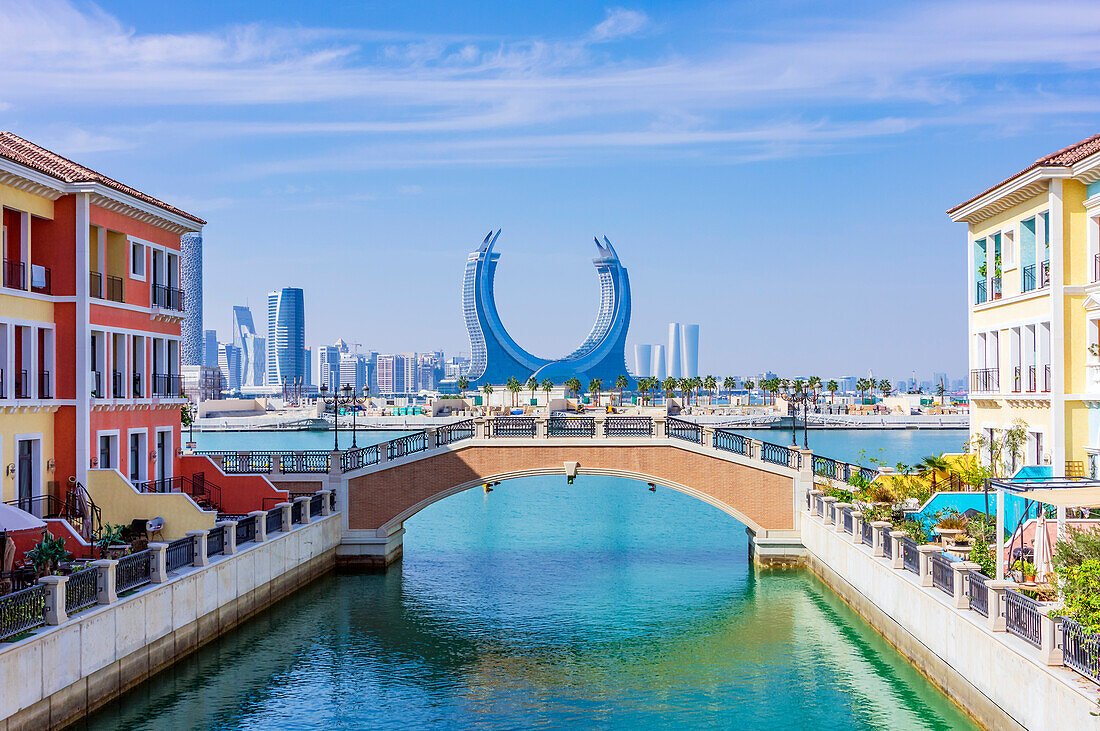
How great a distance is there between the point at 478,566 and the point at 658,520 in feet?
50.7

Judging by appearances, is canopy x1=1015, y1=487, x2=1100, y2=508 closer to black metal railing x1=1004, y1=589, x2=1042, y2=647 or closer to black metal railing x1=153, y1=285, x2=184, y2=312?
black metal railing x1=1004, y1=589, x2=1042, y2=647

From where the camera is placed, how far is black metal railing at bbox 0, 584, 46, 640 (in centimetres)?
1538

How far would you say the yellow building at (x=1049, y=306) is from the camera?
26078 mm

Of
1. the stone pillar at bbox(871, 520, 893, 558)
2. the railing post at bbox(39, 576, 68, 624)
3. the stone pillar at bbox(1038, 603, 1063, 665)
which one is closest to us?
the stone pillar at bbox(1038, 603, 1063, 665)

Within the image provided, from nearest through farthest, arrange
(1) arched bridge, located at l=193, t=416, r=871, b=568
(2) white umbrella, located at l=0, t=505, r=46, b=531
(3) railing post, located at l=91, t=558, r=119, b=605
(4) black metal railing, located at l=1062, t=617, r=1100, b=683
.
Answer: (4) black metal railing, located at l=1062, t=617, r=1100, b=683
(3) railing post, located at l=91, t=558, r=119, b=605
(2) white umbrella, located at l=0, t=505, r=46, b=531
(1) arched bridge, located at l=193, t=416, r=871, b=568

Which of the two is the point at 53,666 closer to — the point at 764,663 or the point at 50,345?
the point at 50,345

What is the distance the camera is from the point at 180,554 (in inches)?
875

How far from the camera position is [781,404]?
503ft

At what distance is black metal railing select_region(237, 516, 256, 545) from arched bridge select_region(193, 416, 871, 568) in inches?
256

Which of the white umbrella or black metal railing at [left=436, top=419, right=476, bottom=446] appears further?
black metal railing at [left=436, top=419, right=476, bottom=446]

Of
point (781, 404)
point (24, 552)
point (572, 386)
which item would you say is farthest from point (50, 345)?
point (781, 404)

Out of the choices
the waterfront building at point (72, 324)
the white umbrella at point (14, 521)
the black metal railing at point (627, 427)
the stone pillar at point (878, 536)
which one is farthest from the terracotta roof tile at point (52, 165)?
the stone pillar at point (878, 536)

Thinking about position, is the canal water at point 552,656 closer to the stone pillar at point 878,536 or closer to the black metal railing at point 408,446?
the stone pillar at point 878,536

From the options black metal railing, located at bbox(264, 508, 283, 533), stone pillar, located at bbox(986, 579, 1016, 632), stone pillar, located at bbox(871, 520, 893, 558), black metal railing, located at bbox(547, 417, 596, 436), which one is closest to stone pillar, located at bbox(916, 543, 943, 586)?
stone pillar, located at bbox(871, 520, 893, 558)
